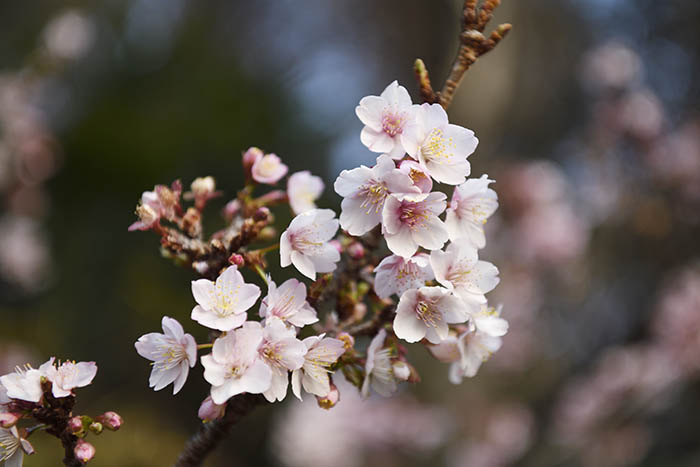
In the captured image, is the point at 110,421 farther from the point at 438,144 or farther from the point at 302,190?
the point at 438,144

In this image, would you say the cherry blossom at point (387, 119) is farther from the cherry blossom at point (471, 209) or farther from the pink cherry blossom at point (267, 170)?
the pink cherry blossom at point (267, 170)

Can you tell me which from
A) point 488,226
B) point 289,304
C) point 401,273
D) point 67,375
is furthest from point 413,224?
point 488,226

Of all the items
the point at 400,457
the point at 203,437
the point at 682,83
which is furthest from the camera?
the point at 682,83

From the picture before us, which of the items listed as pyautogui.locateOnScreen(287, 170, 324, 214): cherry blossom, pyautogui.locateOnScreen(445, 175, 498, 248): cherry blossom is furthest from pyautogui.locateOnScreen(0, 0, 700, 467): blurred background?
pyautogui.locateOnScreen(445, 175, 498, 248): cherry blossom

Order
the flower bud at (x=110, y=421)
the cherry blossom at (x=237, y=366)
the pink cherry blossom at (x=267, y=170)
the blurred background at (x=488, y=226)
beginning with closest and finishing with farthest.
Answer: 1. the cherry blossom at (x=237, y=366)
2. the flower bud at (x=110, y=421)
3. the pink cherry blossom at (x=267, y=170)
4. the blurred background at (x=488, y=226)

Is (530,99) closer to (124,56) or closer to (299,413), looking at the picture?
(299,413)

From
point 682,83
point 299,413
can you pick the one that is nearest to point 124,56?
point 299,413

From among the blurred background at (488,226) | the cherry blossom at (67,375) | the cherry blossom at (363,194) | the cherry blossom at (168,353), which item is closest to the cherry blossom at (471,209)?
the cherry blossom at (363,194)
